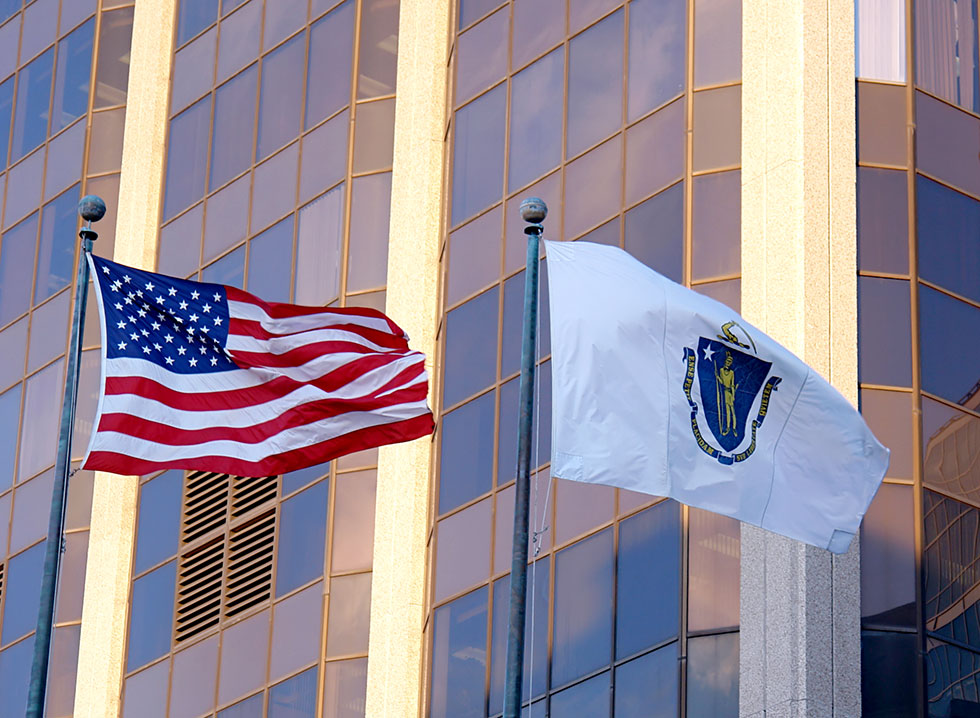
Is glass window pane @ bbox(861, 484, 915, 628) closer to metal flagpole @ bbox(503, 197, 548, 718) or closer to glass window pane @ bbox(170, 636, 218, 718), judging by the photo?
metal flagpole @ bbox(503, 197, 548, 718)

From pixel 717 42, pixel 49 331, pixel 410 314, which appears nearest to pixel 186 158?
pixel 49 331

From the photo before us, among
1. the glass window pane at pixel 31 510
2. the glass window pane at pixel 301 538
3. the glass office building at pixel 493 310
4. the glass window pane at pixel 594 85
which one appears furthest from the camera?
the glass window pane at pixel 31 510

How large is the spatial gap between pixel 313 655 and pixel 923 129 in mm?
12711

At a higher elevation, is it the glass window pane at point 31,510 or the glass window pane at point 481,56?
the glass window pane at point 481,56

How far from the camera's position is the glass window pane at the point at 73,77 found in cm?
4100

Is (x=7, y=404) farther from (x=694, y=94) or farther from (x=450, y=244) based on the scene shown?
(x=694, y=94)

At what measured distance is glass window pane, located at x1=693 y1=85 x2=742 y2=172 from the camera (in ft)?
87.1

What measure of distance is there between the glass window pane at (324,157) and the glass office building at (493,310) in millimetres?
60

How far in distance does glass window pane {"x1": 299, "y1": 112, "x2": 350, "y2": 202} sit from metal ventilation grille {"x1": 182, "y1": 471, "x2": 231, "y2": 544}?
17.4 feet

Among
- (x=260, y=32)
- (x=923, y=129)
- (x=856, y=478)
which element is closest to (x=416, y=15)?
(x=260, y=32)

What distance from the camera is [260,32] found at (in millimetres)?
36750

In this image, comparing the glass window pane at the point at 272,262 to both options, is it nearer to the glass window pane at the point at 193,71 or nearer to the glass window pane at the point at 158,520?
the glass window pane at the point at 158,520

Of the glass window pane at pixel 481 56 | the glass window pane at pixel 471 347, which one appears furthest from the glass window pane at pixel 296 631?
the glass window pane at pixel 481 56

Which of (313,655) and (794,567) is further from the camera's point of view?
(313,655)
